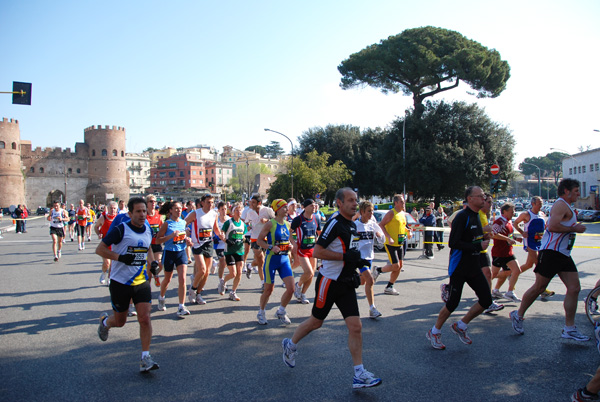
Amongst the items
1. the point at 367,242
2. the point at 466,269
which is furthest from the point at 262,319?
the point at 466,269

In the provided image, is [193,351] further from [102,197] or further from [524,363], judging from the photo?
[102,197]

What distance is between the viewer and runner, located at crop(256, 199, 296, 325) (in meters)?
6.28

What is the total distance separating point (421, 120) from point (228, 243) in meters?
34.2

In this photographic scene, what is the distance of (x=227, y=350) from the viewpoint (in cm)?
520

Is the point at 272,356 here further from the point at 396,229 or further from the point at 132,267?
the point at 396,229

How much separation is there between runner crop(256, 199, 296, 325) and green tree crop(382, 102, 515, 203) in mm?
31932

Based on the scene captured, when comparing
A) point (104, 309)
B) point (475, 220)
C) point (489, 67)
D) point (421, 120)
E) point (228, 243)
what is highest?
point (489, 67)

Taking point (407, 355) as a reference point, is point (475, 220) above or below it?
above

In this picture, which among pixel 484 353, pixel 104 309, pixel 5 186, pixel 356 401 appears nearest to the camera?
pixel 356 401

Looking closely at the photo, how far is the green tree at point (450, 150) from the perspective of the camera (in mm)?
36469

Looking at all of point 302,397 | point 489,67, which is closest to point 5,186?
point 489,67

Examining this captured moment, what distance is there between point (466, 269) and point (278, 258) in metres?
2.63

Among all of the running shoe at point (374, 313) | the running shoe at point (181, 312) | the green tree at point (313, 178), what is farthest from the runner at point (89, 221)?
the green tree at point (313, 178)

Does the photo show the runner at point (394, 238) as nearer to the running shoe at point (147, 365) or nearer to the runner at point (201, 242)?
the runner at point (201, 242)
